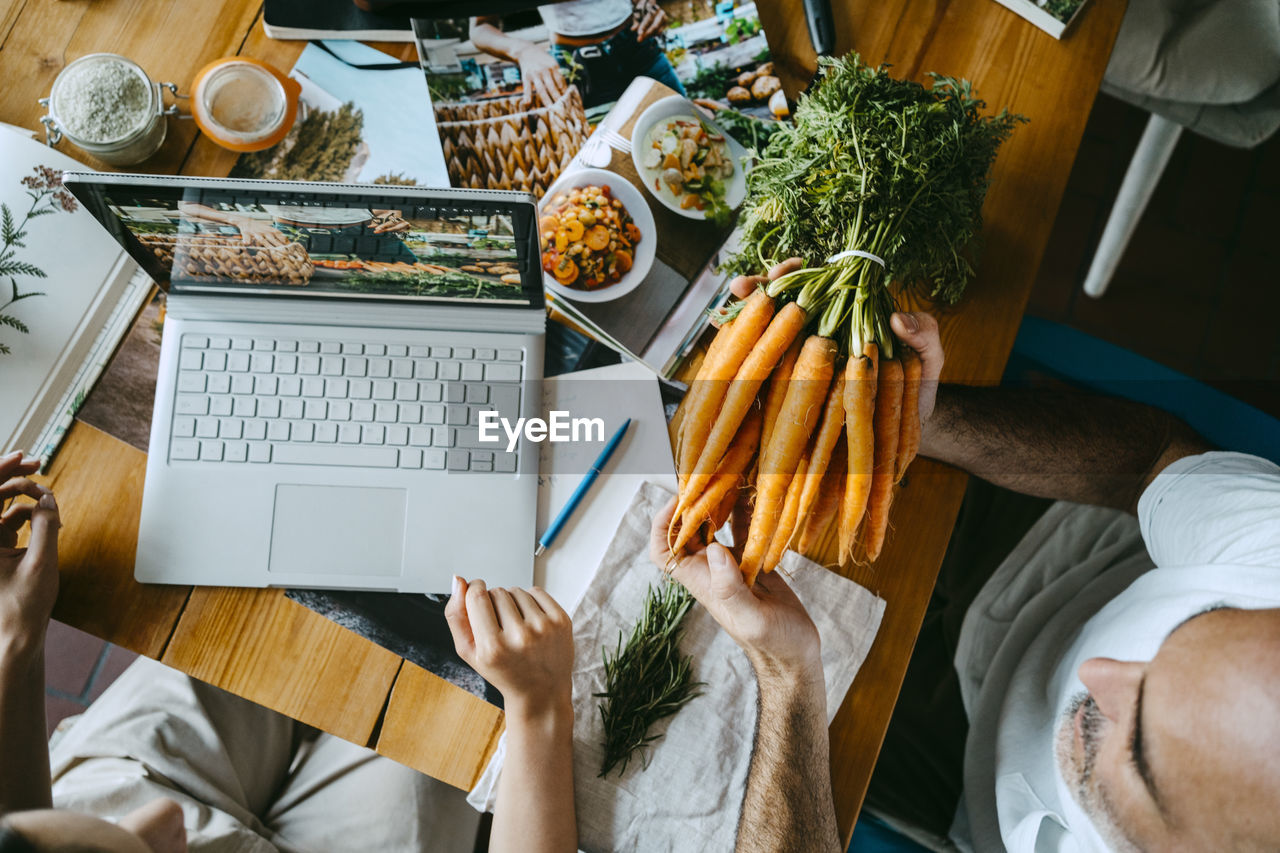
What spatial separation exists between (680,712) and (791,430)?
0.38 meters

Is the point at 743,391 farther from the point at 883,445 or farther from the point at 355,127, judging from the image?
the point at 355,127

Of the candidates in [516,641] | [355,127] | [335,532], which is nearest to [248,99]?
[355,127]

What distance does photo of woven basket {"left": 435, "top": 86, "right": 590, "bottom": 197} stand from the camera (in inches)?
40.5

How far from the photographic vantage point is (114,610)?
3.15 ft

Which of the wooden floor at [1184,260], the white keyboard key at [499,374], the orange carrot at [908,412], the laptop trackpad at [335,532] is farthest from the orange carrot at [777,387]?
the wooden floor at [1184,260]

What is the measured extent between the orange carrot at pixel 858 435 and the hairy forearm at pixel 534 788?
406mm

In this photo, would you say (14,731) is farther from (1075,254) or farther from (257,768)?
(1075,254)

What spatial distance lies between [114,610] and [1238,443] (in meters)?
1.54

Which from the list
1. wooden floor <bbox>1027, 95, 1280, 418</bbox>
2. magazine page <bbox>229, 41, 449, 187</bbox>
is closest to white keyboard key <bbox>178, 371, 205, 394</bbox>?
magazine page <bbox>229, 41, 449, 187</bbox>

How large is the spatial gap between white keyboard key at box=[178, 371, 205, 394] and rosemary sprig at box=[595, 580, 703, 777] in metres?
0.62

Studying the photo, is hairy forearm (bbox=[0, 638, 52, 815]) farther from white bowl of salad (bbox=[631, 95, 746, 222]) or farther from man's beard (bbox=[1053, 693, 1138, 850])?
man's beard (bbox=[1053, 693, 1138, 850])

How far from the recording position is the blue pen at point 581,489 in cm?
100

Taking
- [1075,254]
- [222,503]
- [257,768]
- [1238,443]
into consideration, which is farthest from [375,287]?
[1075,254]

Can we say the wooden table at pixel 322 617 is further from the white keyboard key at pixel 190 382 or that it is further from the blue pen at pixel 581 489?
the blue pen at pixel 581 489
